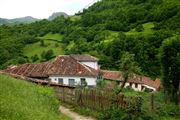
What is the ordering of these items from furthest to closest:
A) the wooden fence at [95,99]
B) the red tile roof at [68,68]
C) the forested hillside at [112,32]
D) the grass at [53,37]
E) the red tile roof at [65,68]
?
the grass at [53,37] → the forested hillside at [112,32] → the red tile roof at [68,68] → the red tile roof at [65,68] → the wooden fence at [95,99]

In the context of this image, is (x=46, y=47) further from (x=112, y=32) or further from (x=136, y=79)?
(x=136, y=79)

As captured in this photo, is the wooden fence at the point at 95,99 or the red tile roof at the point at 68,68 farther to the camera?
the red tile roof at the point at 68,68

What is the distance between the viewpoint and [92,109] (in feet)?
94.1

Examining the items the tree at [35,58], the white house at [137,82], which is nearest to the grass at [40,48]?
the tree at [35,58]

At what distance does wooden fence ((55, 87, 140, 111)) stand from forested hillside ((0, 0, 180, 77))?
60.3m

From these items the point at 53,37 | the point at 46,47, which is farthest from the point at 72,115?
the point at 53,37

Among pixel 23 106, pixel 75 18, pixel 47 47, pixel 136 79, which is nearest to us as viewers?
pixel 23 106

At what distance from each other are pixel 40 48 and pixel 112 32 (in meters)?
23.1

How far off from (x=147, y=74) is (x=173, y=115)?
71768 millimetres

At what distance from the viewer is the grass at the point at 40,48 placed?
12455 cm

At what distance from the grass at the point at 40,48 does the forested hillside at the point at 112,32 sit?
5.73ft

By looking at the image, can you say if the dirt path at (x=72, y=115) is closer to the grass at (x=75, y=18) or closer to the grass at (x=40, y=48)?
the grass at (x=40, y=48)

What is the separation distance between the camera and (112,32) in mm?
134625

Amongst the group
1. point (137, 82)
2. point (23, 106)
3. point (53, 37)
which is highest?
point (53, 37)
